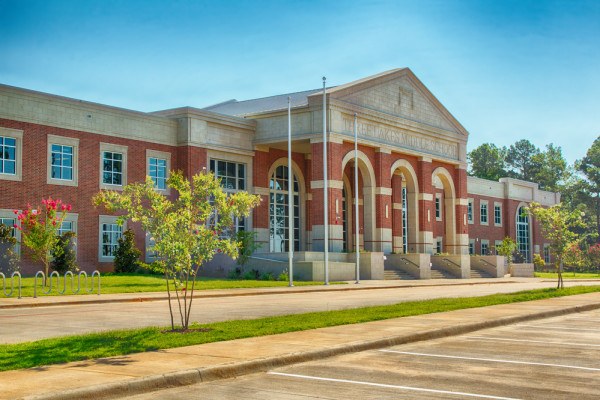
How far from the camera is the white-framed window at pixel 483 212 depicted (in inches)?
2813

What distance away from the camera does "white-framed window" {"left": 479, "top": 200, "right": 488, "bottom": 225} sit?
71438 mm

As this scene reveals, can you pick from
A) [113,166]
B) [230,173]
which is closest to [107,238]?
[113,166]

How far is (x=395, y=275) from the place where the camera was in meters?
46.7

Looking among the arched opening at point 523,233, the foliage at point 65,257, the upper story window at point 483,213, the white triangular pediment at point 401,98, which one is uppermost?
the white triangular pediment at point 401,98

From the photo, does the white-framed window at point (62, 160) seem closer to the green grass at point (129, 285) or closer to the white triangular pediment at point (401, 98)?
the green grass at point (129, 285)

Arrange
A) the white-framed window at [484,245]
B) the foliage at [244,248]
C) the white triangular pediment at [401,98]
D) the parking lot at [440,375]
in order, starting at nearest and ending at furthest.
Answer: the parking lot at [440,375] < the foliage at [244,248] < the white triangular pediment at [401,98] < the white-framed window at [484,245]

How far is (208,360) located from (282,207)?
126 ft

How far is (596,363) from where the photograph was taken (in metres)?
10.3

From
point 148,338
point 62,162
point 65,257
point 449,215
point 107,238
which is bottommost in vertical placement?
point 148,338

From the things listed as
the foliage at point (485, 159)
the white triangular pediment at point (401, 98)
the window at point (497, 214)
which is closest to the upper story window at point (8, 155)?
the white triangular pediment at point (401, 98)

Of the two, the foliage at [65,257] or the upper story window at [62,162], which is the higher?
the upper story window at [62,162]

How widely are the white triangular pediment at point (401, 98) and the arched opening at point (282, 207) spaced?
21.4ft

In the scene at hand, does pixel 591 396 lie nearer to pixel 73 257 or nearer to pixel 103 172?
pixel 73 257

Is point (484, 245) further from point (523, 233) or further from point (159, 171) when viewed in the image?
point (159, 171)
